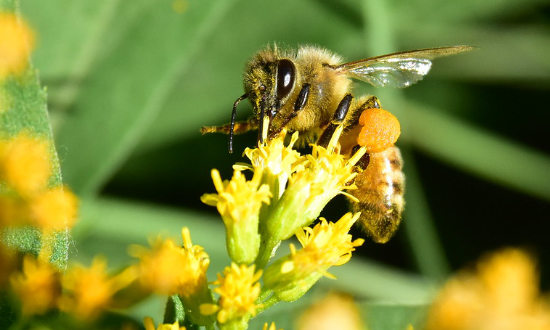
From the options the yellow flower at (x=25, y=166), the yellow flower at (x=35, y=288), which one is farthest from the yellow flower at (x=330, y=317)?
the yellow flower at (x=25, y=166)

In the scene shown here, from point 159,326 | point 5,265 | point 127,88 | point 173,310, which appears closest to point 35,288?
point 5,265

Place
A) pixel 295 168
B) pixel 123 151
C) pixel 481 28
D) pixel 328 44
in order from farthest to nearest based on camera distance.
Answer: pixel 481 28 < pixel 328 44 < pixel 123 151 < pixel 295 168

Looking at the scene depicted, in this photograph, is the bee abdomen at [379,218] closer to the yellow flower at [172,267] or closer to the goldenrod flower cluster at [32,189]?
the yellow flower at [172,267]

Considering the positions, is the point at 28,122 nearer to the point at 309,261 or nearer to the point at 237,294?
the point at 237,294

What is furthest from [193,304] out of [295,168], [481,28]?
[481,28]

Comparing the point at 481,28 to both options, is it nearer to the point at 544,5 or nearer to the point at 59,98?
the point at 544,5

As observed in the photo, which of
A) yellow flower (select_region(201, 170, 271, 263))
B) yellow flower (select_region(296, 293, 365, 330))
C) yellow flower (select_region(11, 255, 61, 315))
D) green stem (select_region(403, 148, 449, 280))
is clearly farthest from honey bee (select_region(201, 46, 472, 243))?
green stem (select_region(403, 148, 449, 280))
